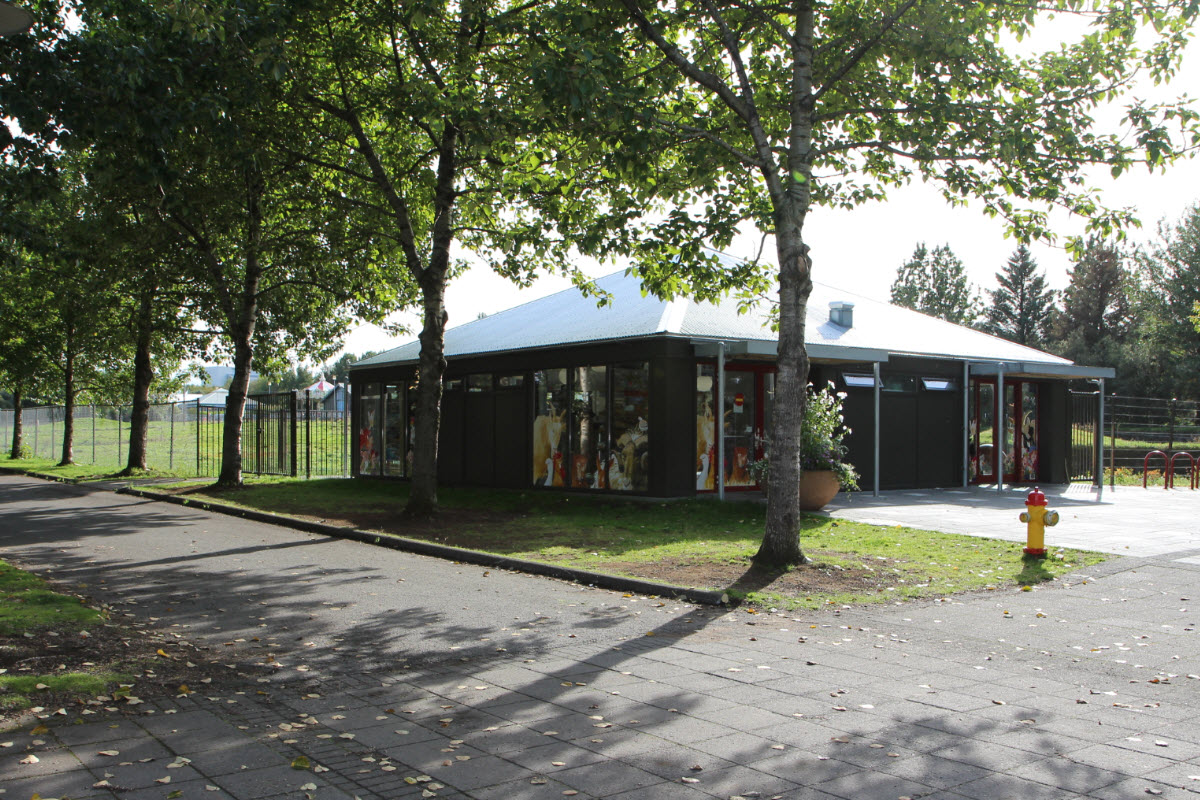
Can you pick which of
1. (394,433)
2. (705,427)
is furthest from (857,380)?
(394,433)

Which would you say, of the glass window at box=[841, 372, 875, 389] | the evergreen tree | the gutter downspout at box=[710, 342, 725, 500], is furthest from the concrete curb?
the evergreen tree

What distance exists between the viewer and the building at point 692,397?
59.3 ft

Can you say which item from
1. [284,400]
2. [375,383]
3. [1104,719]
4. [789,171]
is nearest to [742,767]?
[1104,719]

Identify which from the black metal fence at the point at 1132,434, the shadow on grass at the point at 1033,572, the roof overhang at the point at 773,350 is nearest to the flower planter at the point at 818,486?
the roof overhang at the point at 773,350

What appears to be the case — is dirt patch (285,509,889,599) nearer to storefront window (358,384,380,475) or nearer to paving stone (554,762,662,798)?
paving stone (554,762,662,798)

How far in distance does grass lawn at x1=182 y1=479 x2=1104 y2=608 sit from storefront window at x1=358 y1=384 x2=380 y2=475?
6637mm

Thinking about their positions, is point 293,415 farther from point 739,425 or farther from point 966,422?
point 966,422

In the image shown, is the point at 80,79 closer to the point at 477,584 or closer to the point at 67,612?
the point at 67,612

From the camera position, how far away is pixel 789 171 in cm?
1043

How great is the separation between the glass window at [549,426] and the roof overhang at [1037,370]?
9.40 m

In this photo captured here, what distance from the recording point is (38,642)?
674 centimetres

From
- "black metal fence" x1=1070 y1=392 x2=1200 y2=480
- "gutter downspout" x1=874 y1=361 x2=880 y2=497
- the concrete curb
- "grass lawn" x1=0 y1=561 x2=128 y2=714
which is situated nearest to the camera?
"grass lawn" x1=0 y1=561 x2=128 y2=714

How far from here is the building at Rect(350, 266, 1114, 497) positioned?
18.1m

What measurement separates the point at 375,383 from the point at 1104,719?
23.5 metres
